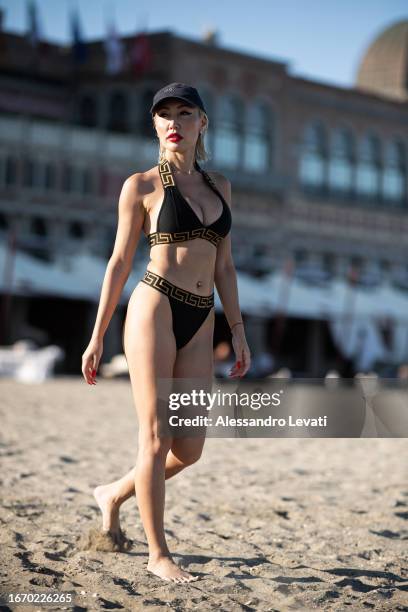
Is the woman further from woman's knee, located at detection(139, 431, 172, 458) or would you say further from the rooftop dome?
the rooftop dome

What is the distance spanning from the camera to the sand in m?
4.52

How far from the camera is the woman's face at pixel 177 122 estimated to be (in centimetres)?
466

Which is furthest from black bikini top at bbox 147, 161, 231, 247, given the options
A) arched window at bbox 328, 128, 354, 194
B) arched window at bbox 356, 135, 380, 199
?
arched window at bbox 356, 135, 380, 199

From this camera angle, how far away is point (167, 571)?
14.8ft

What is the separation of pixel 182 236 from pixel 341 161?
127 feet

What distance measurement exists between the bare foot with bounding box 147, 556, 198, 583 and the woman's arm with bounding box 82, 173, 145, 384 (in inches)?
31.0

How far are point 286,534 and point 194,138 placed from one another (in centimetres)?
237

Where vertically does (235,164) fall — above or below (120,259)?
above

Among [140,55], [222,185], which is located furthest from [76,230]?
[222,185]

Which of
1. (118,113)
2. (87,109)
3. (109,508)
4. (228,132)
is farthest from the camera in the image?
(228,132)

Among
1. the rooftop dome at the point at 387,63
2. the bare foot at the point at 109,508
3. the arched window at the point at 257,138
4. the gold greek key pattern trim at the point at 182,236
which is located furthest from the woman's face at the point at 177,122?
the rooftop dome at the point at 387,63

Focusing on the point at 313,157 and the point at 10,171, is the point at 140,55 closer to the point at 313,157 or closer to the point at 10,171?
the point at 10,171

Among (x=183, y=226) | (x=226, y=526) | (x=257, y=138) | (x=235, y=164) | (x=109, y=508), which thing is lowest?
(x=226, y=526)

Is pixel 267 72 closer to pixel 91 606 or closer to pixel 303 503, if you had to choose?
pixel 303 503
